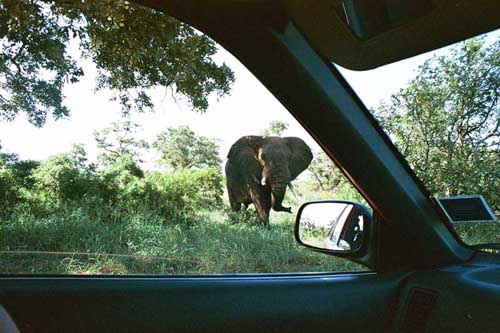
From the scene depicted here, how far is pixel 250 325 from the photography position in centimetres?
125

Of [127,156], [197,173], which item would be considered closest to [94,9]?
[127,156]

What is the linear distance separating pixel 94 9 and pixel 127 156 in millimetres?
1228

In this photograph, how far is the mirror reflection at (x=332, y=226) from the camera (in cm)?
134

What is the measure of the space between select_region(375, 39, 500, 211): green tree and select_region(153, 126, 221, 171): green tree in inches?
86.0

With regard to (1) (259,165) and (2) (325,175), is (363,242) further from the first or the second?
(1) (259,165)

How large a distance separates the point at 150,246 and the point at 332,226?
1351mm

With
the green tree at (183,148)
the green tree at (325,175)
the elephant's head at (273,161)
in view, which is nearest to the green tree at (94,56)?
the green tree at (183,148)

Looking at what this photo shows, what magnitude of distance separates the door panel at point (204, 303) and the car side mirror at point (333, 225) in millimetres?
108

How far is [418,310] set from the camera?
1.13 metres

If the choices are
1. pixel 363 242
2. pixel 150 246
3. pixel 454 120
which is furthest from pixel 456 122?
pixel 150 246

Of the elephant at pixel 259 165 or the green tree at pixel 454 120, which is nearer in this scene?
the green tree at pixel 454 120

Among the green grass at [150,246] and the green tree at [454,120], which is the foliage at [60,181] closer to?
the green grass at [150,246]

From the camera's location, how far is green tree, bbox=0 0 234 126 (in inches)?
128

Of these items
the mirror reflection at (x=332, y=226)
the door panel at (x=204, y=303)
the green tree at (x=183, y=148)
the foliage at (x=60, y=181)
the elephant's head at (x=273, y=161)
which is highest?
the elephant's head at (x=273, y=161)
